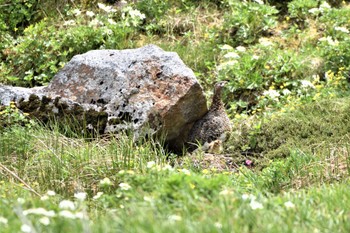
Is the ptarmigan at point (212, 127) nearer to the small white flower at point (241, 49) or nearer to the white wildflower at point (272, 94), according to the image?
the white wildflower at point (272, 94)

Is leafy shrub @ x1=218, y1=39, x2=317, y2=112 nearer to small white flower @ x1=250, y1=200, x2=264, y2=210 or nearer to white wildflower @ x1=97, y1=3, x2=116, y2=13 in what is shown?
white wildflower @ x1=97, y1=3, x2=116, y2=13

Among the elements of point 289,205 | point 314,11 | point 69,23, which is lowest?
point 69,23

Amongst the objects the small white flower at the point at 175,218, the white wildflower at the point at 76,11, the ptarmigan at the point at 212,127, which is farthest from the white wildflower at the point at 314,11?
the small white flower at the point at 175,218

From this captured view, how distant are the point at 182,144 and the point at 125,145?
1643 mm

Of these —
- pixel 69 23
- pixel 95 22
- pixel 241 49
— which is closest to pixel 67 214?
pixel 241 49

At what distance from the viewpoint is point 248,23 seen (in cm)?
1029

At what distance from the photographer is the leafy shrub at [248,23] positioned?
1020 centimetres

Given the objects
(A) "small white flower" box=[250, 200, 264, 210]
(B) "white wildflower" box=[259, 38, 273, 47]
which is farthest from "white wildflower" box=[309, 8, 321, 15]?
(A) "small white flower" box=[250, 200, 264, 210]

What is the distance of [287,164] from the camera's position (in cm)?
609

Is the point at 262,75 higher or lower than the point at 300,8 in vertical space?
lower

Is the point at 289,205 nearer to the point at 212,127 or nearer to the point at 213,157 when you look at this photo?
the point at 213,157

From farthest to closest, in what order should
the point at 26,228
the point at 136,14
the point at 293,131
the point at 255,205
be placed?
the point at 136,14
the point at 293,131
the point at 255,205
the point at 26,228

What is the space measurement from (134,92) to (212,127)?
0.99 meters

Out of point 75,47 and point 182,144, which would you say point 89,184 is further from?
point 75,47
